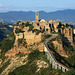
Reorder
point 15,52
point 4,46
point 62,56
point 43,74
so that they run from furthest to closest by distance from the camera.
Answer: point 4,46, point 15,52, point 62,56, point 43,74

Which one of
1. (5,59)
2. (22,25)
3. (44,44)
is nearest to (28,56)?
(44,44)

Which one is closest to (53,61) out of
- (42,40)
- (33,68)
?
(33,68)

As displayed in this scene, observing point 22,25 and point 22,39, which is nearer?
point 22,39

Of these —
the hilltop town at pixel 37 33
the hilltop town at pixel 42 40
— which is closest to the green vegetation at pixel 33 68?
the hilltop town at pixel 42 40

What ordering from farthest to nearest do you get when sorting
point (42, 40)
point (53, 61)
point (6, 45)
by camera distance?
point (6, 45) → point (42, 40) → point (53, 61)

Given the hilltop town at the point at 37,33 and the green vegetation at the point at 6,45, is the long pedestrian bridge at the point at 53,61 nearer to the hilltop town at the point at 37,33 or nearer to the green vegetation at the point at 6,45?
the hilltop town at the point at 37,33

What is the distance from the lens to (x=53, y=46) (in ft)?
189

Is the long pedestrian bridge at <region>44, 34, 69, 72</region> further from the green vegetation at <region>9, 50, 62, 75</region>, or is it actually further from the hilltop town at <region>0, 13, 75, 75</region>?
the green vegetation at <region>9, 50, 62, 75</region>

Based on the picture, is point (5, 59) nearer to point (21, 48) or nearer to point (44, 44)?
point (21, 48)

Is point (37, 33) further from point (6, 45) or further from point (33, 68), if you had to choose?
point (33, 68)

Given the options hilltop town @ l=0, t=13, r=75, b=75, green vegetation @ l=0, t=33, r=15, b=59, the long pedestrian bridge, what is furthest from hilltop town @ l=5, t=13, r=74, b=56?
the long pedestrian bridge

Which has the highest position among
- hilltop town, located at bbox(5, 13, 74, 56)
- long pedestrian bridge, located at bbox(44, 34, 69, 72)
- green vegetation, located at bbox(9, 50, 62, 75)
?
hilltop town, located at bbox(5, 13, 74, 56)

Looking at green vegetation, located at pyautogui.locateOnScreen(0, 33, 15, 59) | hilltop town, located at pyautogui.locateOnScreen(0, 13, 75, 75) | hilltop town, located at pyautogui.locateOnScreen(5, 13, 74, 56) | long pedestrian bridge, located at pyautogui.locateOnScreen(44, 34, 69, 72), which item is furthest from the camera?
green vegetation, located at pyautogui.locateOnScreen(0, 33, 15, 59)

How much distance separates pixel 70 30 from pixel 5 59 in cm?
2163
